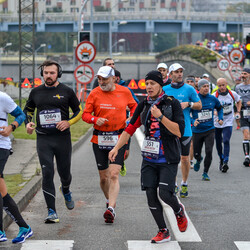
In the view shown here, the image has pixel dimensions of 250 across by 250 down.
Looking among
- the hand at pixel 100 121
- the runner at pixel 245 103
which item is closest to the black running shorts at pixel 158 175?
the hand at pixel 100 121

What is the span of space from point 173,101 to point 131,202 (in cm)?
300

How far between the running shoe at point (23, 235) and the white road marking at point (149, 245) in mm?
1029

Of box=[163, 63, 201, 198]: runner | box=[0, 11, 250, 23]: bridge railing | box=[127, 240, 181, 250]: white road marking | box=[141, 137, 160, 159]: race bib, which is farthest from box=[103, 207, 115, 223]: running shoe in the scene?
box=[0, 11, 250, 23]: bridge railing

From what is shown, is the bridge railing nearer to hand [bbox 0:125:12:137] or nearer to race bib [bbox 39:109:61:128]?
race bib [bbox 39:109:61:128]

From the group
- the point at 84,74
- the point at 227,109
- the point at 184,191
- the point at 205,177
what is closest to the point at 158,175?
the point at 184,191

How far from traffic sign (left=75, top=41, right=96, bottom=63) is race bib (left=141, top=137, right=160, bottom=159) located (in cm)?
1403

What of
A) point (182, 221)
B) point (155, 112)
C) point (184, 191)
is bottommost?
point (184, 191)

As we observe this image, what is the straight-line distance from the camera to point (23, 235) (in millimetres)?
7270

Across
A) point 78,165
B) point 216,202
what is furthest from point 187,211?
point 78,165

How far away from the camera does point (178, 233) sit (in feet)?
25.4

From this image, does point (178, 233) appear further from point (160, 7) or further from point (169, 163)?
point (160, 7)

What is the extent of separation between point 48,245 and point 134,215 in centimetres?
206

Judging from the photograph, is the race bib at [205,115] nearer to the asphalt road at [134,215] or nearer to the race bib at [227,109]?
the asphalt road at [134,215]

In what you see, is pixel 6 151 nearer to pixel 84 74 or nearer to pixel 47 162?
pixel 47 162
